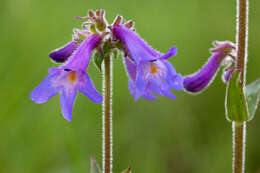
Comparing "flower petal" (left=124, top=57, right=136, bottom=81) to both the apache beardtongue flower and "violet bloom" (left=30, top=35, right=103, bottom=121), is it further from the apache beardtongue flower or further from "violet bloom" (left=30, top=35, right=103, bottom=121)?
the apache beardtongue flower

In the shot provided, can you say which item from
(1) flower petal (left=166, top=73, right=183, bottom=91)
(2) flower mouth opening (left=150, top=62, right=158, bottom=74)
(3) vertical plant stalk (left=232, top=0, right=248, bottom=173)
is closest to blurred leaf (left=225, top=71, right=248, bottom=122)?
(3) vertical plant stalk (left=232, top=0, right=248, bottom=173)

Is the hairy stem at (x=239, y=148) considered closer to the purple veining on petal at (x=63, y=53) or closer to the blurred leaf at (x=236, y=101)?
the blurred leaf at (x=236, y=101)

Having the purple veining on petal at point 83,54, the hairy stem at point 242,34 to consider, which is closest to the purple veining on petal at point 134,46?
the purple veining on petal at point 83,54

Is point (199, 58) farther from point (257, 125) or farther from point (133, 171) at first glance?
point (133, 171)

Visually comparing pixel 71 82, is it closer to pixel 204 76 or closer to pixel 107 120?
pixel 107 120

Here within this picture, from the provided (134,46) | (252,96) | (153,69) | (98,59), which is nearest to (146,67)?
(153,69)

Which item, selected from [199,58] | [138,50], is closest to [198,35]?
[199,58]
